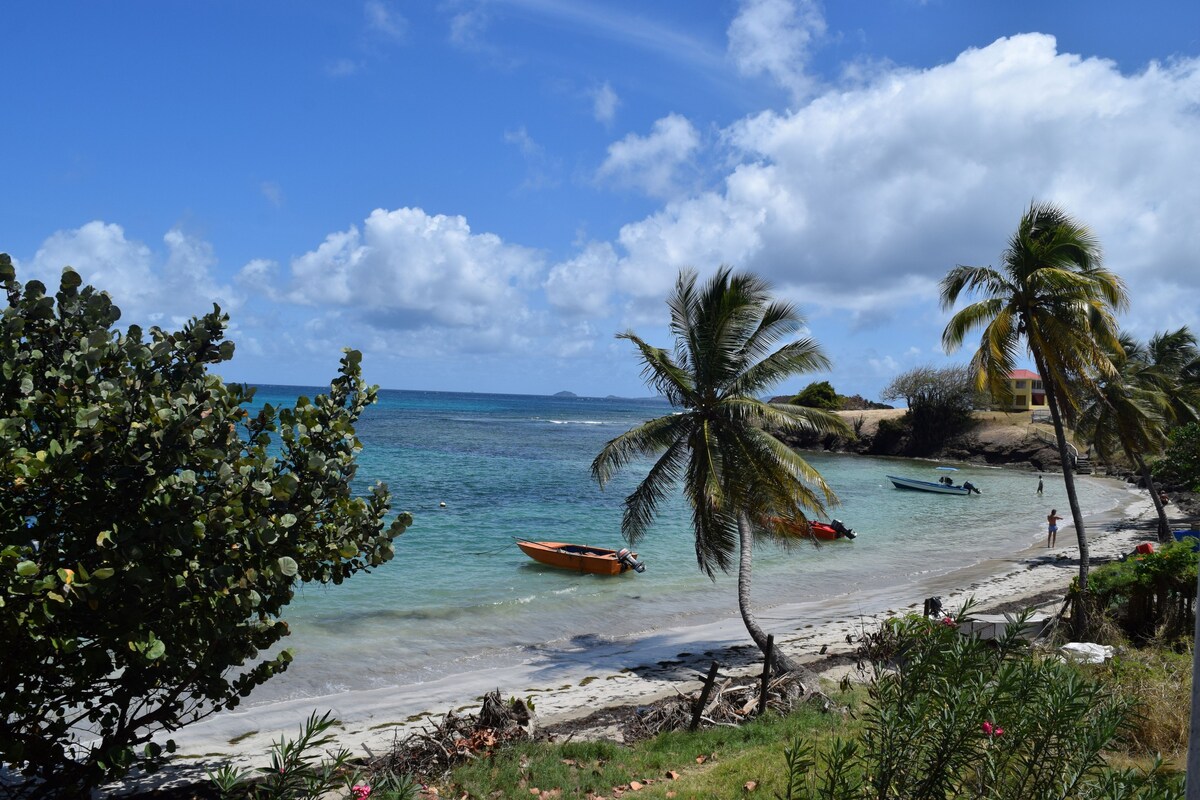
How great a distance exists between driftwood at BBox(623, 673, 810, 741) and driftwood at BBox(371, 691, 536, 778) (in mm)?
1568

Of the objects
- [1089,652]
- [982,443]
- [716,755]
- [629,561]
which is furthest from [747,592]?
[982,443]

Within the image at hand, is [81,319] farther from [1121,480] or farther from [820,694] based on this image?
[1121,480]

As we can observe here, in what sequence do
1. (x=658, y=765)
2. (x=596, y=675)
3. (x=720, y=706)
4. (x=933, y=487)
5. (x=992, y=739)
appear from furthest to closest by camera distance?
(x=933, y=487)
(x=596, y=675)
(x=720, y=706)
(x=658, y=765)
(x=992, y=739)

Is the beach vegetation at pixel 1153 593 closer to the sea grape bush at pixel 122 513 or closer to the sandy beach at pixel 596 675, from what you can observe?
the sandy beach at pixel 596 675

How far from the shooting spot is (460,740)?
9.66 metres

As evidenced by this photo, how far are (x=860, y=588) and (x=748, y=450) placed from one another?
12.1 metres

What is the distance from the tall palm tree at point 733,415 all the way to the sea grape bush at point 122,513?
28.3 ft

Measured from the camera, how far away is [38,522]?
5.47 meters

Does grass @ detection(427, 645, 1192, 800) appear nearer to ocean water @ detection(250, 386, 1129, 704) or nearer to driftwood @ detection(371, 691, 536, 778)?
driftwood @ detection(371, 691, 536, 778)

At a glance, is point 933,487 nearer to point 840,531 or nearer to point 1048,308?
point 840,531

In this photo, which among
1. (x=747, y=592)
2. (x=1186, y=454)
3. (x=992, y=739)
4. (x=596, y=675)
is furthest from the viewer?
(x=1186, y=454)

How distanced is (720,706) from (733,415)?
5.01 m

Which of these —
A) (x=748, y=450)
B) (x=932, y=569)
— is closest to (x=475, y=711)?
(x=748, y=450)

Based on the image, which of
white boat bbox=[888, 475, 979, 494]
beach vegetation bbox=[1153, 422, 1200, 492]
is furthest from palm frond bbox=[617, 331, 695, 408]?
white boat bbox=[888, 475, 979, 494]
